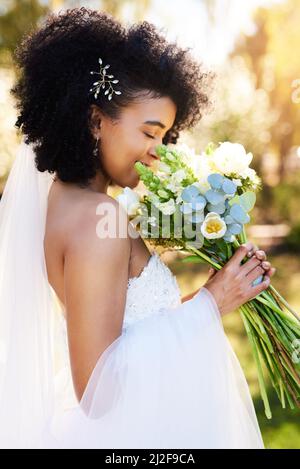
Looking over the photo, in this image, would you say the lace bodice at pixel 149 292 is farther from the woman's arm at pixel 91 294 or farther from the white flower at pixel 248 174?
the white flower at pixel 248 174

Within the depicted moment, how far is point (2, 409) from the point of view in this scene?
2.18m

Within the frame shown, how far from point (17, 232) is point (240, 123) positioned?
456 inches

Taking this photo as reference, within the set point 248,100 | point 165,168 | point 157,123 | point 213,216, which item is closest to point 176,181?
point 165,168

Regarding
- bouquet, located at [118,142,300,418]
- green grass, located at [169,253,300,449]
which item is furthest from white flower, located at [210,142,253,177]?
green grass, located at [169,253,300,449]

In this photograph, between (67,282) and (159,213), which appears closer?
(67,282)

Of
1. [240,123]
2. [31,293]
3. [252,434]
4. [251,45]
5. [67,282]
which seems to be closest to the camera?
[67,282]

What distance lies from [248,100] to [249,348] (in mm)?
8696

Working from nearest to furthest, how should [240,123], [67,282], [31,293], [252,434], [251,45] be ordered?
[67,282], [252,434], [31,293], [240,123], [251,45]

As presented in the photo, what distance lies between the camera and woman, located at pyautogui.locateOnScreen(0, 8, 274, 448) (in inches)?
77.5

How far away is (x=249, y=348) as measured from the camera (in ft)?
20.7

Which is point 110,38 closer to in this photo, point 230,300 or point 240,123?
point 230,300

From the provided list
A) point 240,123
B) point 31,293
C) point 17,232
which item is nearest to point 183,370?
point 31,293

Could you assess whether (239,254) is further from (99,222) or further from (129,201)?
(99,222)

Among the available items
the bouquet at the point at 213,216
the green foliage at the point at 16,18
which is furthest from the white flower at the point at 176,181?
the green foliage at the point at 16,18
